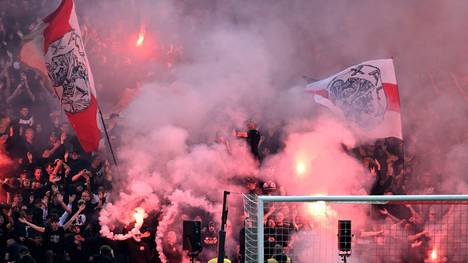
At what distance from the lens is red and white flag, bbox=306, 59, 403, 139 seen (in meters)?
11.2

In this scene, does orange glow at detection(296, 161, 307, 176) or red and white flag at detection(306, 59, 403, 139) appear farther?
orange glow at detection(296, 161, 307, 176)

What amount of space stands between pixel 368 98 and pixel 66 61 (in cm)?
471

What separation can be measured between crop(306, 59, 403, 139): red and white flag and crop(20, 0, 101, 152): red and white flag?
3.87 m

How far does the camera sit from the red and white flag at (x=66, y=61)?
10.1 metres

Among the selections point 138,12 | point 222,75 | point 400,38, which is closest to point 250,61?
point 222,75

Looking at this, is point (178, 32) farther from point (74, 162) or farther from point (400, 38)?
point (400, 38)

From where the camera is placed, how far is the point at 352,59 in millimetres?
12742

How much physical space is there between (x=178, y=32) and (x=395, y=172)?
4565 millimetres

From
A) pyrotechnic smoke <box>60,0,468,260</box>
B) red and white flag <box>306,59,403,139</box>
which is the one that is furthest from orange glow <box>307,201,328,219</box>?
red and white flag <box>306,59,403,139</box>

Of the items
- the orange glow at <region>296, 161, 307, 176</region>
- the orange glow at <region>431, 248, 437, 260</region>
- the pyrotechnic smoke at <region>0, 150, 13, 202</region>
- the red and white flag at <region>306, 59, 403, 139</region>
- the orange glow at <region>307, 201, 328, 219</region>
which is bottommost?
the orange glow at <region>431, 248, 437, 260</region>

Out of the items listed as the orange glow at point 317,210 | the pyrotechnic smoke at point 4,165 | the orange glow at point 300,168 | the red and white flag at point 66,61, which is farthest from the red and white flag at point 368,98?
the pyrotechnic smoke at point 4,165

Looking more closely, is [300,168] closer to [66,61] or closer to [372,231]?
[372,231]

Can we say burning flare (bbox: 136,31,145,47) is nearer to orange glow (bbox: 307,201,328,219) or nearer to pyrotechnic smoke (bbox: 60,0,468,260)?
pyrotechnic smoke (bbox: 60,0,468,260)

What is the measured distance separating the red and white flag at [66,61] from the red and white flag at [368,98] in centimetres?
387
